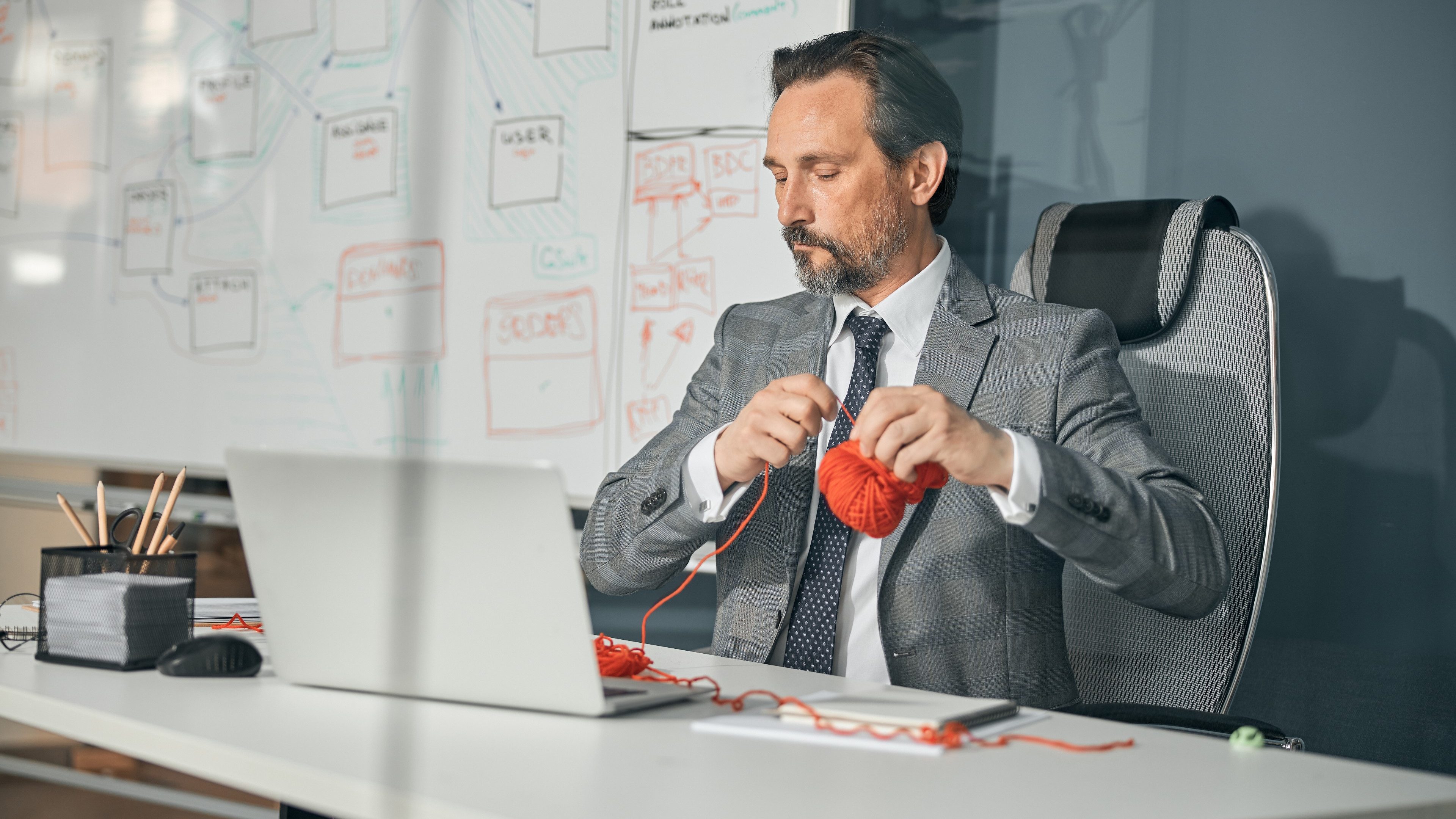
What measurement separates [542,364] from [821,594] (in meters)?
1.08

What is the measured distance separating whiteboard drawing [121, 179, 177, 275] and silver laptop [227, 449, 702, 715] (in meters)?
2.33

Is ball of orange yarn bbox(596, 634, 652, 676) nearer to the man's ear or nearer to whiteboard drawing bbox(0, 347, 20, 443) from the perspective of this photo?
the man's ear

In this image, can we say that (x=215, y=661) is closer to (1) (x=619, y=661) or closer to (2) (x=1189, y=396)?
(1) (x=619, y=661)

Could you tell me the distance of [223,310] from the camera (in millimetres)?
2855

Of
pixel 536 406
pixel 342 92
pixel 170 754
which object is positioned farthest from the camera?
pixel 342 92

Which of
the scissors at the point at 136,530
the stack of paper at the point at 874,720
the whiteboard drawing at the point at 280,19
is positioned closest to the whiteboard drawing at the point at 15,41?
the whiteboard drawing at the point at 280,19

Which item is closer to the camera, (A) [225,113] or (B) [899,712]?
(B) [899,712]

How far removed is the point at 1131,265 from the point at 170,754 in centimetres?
116

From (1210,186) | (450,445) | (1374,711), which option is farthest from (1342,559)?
(450,445)

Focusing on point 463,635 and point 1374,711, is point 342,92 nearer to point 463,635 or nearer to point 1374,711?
point 463,635

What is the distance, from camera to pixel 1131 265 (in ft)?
4.84

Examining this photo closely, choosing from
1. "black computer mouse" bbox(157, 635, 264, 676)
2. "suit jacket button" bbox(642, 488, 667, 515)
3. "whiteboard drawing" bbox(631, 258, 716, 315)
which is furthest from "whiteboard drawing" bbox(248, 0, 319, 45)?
"black computer mouse" bbox(157, 635, 264, 676)

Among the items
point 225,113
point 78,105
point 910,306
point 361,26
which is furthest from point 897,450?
point 78,105

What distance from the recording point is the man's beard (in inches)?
61.3
